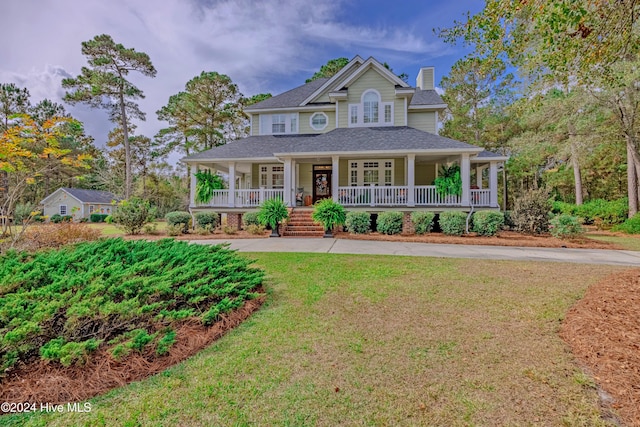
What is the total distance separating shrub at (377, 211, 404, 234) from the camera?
481 inches

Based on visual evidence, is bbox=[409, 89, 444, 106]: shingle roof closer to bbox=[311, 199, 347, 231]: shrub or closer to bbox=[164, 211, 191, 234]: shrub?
bbox=[311, 199, 347, 231]: shrub

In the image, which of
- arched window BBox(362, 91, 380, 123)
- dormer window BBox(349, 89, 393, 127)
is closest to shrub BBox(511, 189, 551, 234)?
dormer window BBox(349, 89, 393, 127)

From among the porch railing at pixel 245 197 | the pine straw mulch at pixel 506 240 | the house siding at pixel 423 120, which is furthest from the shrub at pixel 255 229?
the house siding at pixel 423 120

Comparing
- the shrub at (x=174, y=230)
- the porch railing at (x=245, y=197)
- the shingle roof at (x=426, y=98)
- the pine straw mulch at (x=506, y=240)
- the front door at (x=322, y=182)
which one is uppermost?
the shingle roof at (x=426, y=98)

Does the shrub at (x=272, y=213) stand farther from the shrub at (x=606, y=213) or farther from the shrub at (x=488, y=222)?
the shrub at (x=606, y=213)

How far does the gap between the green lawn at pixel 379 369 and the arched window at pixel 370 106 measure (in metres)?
13.2

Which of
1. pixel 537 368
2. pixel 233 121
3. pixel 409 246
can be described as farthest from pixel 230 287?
pixel 233 121

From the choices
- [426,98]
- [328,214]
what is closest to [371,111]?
[426,98]

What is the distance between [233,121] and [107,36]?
1197 cm

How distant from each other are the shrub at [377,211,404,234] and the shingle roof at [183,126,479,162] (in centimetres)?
309

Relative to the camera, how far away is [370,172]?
16.2m

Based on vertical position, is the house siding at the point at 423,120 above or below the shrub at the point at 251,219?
above

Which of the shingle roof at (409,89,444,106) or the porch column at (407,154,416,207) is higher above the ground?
the shingle roof at (409,89,444,106)

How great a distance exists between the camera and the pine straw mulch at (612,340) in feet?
7.33
